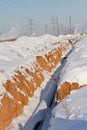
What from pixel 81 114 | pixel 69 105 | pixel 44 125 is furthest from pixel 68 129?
pixel 44 125

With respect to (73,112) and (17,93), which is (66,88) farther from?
(73,112)

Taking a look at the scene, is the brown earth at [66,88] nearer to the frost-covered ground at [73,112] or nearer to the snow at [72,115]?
the frost-covered ground at [73,112]

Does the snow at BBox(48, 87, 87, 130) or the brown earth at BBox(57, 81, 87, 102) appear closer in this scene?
the snow at BBox(48, 87, 87, 130)

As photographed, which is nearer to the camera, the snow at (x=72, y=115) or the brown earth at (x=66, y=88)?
the snow at (x=72, y=115)

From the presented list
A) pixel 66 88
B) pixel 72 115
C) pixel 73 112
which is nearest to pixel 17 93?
pixel 66 88

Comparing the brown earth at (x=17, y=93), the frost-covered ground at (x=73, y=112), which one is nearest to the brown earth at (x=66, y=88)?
the frost-covered ground at (x=73, y=112)

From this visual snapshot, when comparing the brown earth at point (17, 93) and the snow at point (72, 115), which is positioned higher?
the snow at point (72, 115)

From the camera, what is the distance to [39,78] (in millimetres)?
19188

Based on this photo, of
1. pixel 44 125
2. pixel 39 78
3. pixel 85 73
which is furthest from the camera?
pixel 39 78

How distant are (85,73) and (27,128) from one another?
3850 millimetres

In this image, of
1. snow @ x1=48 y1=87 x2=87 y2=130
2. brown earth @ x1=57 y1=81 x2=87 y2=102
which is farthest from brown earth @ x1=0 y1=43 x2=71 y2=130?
snow @ x1=48 y1=87 x2=87 y2=130

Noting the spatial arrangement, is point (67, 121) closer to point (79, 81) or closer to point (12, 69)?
point (79, 81)

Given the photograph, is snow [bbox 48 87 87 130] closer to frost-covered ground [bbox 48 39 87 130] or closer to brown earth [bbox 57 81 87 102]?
frost-covered ground [bbox 48 39 87 130]

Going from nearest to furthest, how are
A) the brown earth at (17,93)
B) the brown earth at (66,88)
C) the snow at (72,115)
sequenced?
the snow at (72,115) < the brown earth at (17,93) < the brown earth at (66,88)
